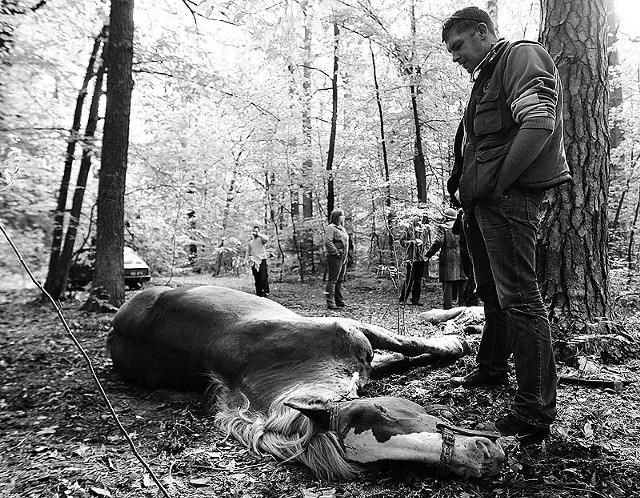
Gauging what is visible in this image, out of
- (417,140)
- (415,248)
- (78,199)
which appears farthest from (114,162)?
(417,140)

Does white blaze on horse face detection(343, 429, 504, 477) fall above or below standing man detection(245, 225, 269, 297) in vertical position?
below

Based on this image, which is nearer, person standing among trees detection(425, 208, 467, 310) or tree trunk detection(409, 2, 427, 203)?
person standing among trees detection(425, 208, 467, 310)

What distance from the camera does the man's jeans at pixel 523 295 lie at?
2213 mm

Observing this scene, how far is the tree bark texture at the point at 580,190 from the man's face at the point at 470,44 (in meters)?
1.50

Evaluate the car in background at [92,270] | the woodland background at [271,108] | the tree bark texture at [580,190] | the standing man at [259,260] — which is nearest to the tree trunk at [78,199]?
the woodland background at [271,108]

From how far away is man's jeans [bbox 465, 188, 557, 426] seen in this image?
2.21 metres

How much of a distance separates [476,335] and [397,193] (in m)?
10.3

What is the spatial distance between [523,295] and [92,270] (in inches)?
493

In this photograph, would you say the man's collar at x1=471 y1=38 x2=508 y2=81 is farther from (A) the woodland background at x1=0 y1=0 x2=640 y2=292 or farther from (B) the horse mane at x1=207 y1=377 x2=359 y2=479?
(B) the horse mane at x1=207 y1=377 x2=359 y2=479

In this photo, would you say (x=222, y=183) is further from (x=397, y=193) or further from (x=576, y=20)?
(x=576, y=20)

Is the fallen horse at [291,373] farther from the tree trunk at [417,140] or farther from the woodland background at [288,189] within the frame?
the tree trunk at [417,140]

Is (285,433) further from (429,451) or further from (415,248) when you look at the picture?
(415,248)

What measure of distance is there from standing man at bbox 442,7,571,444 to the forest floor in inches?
11.0

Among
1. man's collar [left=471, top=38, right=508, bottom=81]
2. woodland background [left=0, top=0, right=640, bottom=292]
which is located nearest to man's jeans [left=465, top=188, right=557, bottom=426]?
man's collar [left=471, top=38, right=508, bottom=81]
